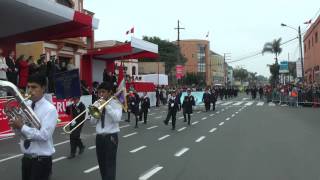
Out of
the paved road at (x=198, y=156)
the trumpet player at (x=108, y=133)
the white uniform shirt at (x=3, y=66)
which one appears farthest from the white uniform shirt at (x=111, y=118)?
the white uniform shirt at (x=3, y=66)

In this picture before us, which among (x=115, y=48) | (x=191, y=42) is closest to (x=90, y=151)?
(x=115, y=48)

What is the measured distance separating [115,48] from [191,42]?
109 metres

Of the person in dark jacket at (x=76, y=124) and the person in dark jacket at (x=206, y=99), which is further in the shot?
the person in dark jacket at (x=206, y=99)

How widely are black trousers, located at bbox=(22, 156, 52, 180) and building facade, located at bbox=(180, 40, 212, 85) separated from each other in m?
129

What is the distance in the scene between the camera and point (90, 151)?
1301 centimetres

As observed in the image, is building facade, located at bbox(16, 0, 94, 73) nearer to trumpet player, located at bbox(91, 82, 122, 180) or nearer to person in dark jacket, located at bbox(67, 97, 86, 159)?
person in dark jacket, located at bbox(67, 97, 86, 159)

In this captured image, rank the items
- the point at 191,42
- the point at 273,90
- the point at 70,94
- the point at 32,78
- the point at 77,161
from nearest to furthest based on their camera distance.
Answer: the point at 32,78, the point at 77,161, the point at 70,94, the point at 273,90, the point at 191,42

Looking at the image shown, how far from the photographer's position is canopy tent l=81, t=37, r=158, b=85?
28.7m

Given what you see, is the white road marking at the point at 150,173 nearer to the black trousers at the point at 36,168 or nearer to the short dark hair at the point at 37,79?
the black trousers at the point at 36,168

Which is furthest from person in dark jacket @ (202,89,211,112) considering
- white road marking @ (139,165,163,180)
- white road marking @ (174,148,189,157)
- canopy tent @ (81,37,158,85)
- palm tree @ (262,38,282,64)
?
palm tree @ (262,38,282,64)

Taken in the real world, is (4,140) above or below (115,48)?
below

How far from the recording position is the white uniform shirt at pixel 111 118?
22.3 feet

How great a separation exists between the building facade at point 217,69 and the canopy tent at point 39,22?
122014 mm

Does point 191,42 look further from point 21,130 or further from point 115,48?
point 21,130
